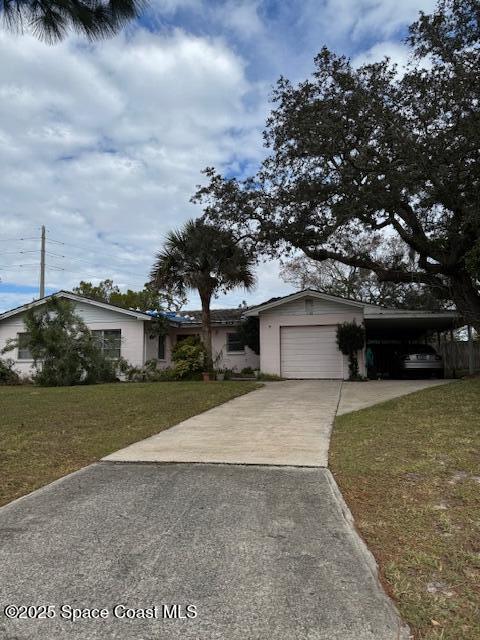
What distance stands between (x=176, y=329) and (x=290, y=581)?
21275 millimetres

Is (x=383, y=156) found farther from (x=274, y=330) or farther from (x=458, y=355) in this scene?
(x=458, y=355)

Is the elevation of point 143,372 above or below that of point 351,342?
below

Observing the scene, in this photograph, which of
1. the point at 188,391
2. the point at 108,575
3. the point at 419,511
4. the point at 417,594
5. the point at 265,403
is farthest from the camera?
the point at 188,391

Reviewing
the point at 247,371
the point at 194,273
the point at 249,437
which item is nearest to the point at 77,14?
the point at 249,437

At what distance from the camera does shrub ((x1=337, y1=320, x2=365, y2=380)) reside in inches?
723

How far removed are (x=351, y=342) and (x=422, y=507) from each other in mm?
14300

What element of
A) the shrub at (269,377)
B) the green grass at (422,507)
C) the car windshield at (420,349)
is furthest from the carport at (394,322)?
the green grass at (422,507)

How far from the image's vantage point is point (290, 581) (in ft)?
10.0

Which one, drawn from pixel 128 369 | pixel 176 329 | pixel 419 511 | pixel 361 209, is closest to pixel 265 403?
pixel 361 209

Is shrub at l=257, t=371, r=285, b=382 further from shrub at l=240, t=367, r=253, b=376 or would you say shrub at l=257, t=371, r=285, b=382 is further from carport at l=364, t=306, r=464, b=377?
carport at l=364, t=306, r=464, b=377

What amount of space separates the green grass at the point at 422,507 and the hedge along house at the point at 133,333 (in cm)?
1348

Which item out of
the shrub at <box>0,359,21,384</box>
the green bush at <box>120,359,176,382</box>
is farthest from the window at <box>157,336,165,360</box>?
the shrub at <box>0,359,21,384</box>

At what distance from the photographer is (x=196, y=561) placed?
3305mm

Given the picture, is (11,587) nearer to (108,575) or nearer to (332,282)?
(108,575)
